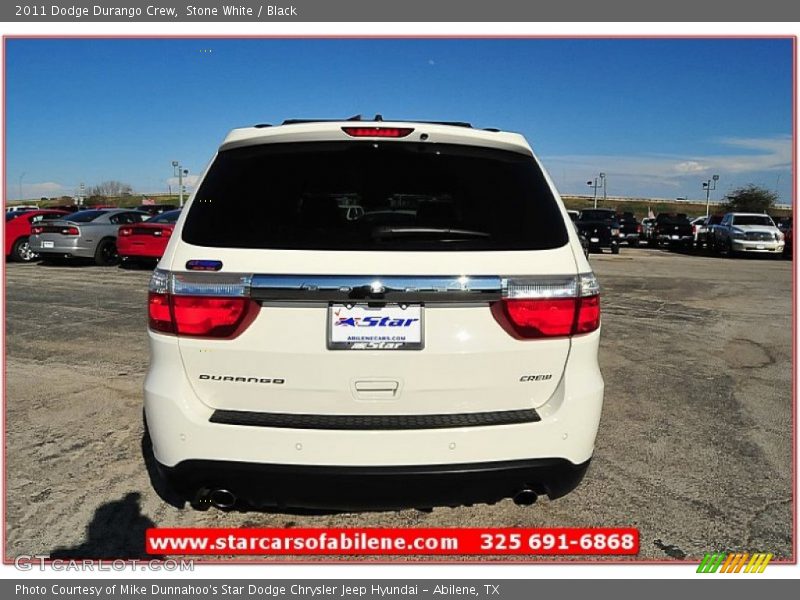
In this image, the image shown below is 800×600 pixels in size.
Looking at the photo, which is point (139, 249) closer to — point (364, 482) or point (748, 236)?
point (364, 482)

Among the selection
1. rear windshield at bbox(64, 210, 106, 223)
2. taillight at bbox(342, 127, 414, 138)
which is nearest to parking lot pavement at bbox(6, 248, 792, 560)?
taillight at bbox(342, 127, 414, 138)

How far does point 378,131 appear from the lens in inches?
103

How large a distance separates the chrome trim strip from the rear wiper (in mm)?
196

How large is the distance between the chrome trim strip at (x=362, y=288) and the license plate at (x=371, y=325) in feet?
0.14

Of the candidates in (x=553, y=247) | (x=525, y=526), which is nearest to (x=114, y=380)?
(x=525, y=526)

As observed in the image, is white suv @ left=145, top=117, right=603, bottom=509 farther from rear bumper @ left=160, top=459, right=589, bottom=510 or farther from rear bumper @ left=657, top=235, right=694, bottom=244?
rear bumper @ left=657, top=235, right=694, bottom=244

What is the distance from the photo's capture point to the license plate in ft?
7.67

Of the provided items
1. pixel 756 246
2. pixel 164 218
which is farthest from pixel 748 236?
pixel 164 218

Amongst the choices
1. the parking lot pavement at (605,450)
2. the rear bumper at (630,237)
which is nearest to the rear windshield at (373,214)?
the parking lot pavement at (605,450)

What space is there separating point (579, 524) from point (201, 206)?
2397mm

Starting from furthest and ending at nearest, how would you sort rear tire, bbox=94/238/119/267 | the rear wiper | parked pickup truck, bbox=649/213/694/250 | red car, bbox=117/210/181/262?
parked pickup truck, bbox=649/213/694/250, rear tire, bbox=94/238/119/267, red car, bbox=117/210/181/262, the rear wiper

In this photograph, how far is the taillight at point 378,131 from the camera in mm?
2615

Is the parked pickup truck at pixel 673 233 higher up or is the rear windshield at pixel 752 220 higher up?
the rear windshield at pixel 752 220

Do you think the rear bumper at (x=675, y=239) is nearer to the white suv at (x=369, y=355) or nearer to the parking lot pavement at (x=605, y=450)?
the parking lot pavement at (x=605, y=450)
